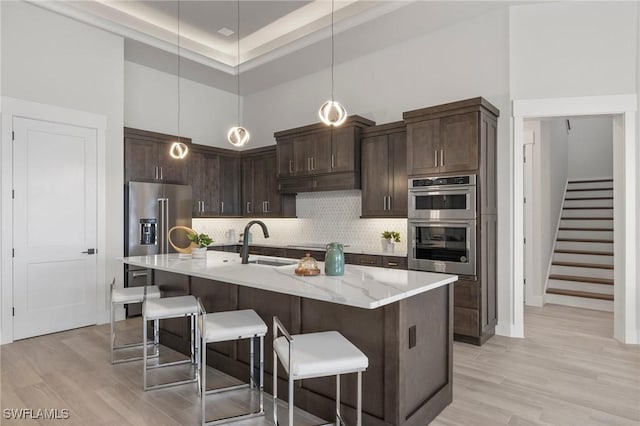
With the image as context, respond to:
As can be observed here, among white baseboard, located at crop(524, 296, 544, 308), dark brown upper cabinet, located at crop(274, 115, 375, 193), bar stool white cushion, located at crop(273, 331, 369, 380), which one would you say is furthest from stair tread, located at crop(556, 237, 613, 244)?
bar stool white cushion, located at crop(273, 331, 369, 380)

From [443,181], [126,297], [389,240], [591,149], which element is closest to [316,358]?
[126,297]

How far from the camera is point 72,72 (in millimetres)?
4625

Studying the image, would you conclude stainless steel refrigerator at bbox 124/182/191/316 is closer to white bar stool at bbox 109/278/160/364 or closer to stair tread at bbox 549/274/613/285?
white bar stool at bbox 109/278/160/364

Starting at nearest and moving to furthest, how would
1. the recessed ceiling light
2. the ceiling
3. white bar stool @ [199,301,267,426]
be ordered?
1. white bar stool @ [199,301,267,426]
2. the ceiling
3. the recessed ceiling light

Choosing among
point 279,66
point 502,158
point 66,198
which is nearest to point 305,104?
point 279,66

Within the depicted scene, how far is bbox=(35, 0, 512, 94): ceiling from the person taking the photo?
454 centimetres

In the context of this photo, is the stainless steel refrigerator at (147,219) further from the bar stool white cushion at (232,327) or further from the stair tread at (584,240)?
the stair tread at (584,240)

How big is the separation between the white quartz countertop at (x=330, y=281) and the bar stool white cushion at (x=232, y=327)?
26 centimetres

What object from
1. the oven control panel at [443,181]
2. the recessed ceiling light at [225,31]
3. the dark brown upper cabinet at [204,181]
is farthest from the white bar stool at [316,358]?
the recessed ceiling light at [225,31]

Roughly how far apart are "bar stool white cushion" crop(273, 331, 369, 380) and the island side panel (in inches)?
14.7

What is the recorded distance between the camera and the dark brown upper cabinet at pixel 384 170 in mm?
4871

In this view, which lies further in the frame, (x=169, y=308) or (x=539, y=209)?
(x=539, y=209)

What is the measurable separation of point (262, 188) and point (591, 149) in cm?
743

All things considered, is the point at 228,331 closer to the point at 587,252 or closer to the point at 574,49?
the point at 574,49
